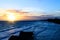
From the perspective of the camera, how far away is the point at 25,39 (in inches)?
734

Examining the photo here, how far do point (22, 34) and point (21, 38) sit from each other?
0.66 m

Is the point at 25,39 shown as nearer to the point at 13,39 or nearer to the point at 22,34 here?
the point at 22,34

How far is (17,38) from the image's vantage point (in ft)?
65.3

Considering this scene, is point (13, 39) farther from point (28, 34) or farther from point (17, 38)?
point (28, 34)

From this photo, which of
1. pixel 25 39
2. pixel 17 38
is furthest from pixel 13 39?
pixel 25 39

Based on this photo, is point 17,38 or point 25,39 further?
point 17,38

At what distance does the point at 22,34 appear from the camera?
62.4 feet

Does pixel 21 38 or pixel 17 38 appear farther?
pixel 17 38

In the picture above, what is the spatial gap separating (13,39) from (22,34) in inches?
69.3

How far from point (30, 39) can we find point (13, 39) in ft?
8.68

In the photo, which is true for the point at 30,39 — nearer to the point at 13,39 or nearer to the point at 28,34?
the point at 28,34

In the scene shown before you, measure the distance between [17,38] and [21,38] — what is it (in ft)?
4.67

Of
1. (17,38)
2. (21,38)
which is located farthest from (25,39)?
(17,38)

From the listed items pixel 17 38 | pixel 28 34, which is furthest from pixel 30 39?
pixel 17 38
